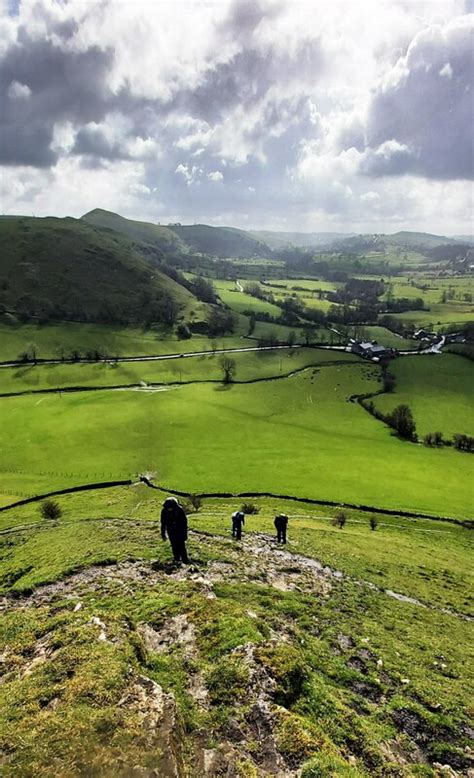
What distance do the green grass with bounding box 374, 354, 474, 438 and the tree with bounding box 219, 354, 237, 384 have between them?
6249cm

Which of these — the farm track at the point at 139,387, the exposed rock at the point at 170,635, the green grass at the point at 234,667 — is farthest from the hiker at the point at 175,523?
the farm track at the point at 139,387

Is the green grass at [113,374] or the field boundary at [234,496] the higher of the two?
the green grass at [113,374]

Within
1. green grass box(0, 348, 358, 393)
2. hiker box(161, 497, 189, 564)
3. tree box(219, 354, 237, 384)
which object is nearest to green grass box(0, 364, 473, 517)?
tree box(219, 354, 237, 384)

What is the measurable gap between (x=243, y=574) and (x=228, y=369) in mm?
160007

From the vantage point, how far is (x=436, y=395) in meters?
163

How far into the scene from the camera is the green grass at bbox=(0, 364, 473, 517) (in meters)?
80.4

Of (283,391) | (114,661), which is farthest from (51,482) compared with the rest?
(283,391)

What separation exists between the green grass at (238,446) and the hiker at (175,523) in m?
53.0

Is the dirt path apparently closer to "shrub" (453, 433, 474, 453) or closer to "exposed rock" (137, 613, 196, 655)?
"exposed rock" (137, 613, 196, 655)

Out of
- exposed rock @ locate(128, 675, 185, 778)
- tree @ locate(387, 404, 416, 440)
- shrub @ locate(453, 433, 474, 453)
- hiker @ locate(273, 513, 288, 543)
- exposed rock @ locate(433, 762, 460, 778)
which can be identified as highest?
exposed rock @ locate(128, 675, 185, 778)

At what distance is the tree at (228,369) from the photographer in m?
180

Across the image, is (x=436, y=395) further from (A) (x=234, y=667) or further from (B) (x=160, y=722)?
(B) (x=160, y=722)

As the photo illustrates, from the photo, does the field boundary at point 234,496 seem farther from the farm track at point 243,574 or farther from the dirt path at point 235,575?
the dirt path at point 235,575

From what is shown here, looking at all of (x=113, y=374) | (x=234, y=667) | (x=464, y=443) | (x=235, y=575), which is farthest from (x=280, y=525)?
(x=113, y=374)
